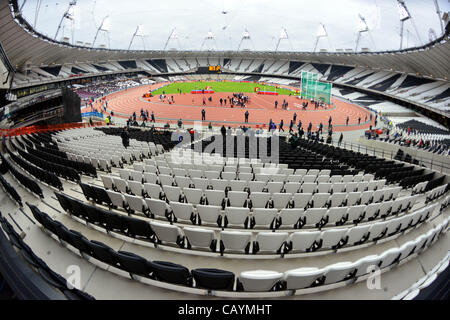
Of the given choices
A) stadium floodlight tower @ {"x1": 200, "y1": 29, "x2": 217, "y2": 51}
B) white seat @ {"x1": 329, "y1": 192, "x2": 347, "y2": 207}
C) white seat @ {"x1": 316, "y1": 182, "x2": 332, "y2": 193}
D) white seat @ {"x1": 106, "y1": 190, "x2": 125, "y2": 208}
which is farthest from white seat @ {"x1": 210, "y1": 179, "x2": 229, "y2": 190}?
stadium floodlight tower @ {"x1": 200, "y1": 29, "x2": 217, "y2": 51}

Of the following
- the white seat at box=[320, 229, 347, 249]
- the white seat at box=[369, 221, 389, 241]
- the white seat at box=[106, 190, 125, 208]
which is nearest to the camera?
the white seat at box=[320, 229, 347, 249]

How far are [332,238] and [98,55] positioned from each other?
85015 millimetres

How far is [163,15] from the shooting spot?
363 feet

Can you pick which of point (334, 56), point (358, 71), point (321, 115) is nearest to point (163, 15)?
point (334, 56)

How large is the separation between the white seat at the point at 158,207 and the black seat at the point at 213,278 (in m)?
2.34

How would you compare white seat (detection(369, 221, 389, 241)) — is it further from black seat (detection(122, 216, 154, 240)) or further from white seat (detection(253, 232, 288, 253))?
black seat (detection(122, 216, 154, 240))

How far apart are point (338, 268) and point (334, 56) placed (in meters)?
84.7

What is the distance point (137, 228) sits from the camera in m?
4.88

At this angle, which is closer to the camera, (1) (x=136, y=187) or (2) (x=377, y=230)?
(2) (x=377, y=230)

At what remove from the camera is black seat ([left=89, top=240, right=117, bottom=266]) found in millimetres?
3848

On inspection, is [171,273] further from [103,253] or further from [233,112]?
[233,112]

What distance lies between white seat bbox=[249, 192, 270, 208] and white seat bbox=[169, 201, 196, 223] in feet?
5.71

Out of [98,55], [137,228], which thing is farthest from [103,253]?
[98,55]

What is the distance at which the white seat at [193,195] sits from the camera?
6.47 metres
